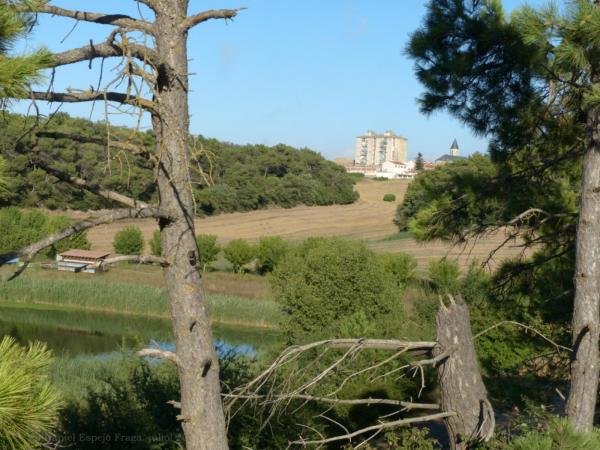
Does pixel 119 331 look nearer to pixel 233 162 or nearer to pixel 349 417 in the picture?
pixel 349 417

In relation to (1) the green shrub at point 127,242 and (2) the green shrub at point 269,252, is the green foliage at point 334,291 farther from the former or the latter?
(1) the green shrub at point 127,242

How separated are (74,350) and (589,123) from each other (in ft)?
53.5

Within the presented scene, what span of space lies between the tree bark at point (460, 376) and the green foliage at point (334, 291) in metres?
12.9

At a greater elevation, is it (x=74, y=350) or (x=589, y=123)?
(x=589, y=123)

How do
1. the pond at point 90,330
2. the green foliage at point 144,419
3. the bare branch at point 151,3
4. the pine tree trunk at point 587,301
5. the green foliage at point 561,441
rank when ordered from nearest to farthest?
the green foliage at point 561,441
the bare branch at point 151,3
the pine tree trunk at point 587,301
the green foliage at point 144,419
the pond at point 90,330

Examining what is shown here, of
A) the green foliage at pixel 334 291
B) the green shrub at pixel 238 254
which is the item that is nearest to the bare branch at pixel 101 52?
the green foliage at pixel 334 291

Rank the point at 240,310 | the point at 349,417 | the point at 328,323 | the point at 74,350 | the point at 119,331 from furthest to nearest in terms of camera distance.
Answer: the point at 240,310 → the point at 119,331 → the point at 74,350 → the point at 328,323 → the point at 349,417

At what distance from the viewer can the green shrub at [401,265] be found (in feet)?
97.1

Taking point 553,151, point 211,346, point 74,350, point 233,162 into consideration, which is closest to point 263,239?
point 74,350

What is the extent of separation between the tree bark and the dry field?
30.7 meters

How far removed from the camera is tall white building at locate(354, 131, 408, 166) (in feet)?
476

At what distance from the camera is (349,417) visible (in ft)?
41.0

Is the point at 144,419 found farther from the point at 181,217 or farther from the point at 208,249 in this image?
the point at 208,249

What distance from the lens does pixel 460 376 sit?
166 inches
